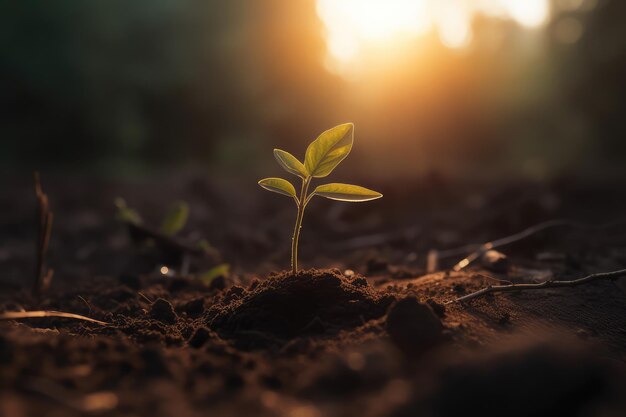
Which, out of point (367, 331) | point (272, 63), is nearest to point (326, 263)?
point (367, 331)

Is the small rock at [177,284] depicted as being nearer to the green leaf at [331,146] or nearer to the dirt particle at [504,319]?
the green leaf at [331,146]

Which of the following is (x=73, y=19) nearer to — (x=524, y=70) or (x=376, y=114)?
(x=376, y=114)

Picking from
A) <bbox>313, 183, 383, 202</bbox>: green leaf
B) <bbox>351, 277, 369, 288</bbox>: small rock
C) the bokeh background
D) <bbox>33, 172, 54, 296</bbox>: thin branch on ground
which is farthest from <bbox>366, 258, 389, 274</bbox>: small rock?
the bokeh background

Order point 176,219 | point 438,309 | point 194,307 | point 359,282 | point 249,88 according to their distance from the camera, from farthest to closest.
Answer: point 249,88
point 176,219
point 194,307
point 359,282
point 438,309

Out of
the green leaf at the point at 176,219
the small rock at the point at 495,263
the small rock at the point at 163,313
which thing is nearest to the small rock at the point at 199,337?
the small rock at the point at 163,313

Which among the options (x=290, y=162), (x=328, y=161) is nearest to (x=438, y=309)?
(x=328, y=161)

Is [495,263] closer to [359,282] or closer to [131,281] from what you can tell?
[359,282]
